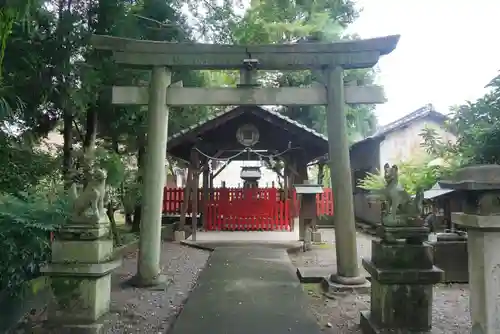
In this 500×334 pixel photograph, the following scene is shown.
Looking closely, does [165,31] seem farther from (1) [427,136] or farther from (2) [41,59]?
(1) [427,136]

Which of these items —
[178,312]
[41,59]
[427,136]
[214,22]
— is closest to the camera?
[178,312]

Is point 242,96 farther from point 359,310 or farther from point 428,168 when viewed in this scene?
point 428,168

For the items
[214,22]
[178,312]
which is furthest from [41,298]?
[214,22]

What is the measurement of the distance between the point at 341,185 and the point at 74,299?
434cm

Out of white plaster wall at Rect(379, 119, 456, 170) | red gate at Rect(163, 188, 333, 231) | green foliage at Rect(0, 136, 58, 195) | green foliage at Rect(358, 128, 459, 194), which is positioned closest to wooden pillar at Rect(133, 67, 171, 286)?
green foliage at Rect(0, 136, 58, 195)

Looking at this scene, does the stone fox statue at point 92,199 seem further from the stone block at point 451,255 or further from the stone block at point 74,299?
the stone block at point 451,255

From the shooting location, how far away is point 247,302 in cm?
562

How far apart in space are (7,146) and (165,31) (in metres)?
4.82

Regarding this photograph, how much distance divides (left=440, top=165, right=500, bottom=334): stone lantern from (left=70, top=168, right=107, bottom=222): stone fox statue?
3.69 m

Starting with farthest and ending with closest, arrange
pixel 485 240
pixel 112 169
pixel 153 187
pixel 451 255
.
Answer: pixel 112 169 → pixel 451 255 → pixel 153 187 → pixel 485 240

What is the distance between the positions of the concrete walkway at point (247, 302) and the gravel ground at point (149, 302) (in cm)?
25

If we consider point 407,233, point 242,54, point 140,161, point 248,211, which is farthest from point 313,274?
point 140,161

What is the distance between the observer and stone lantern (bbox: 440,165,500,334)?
2861 millimetres

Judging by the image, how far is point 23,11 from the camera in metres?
4.82
